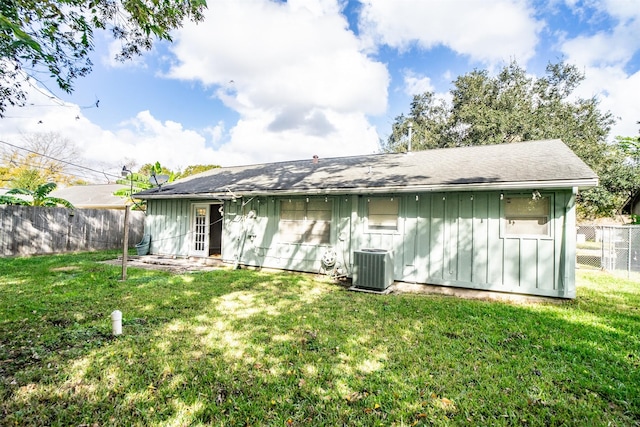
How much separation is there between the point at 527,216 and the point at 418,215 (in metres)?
2.10

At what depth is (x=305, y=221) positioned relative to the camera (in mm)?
8438

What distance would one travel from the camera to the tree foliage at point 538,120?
56.6ft

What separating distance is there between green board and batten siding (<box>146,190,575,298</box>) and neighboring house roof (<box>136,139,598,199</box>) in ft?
1.37

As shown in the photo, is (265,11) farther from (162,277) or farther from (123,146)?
(123,146)

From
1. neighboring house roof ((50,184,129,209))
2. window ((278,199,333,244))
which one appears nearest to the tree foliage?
window ((278,199,333,244))

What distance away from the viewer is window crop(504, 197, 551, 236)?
585 cm

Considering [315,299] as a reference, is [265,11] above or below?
above

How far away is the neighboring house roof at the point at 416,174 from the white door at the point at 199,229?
80 cm

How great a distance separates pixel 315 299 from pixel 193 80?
13277mm

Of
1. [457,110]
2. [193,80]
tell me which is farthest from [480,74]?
[193,80]

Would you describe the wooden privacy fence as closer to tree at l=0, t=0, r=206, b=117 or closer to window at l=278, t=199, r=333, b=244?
tree at l=0, t=0, r=206, b=117

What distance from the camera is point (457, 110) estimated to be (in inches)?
877

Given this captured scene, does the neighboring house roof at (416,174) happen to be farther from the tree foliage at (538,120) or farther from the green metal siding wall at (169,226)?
the tree foliage at (538,120)

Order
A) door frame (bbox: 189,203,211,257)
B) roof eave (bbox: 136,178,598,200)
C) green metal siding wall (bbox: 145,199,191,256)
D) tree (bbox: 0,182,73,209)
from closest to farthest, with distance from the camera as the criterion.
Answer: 1. roof eave (bbox: 136,178,598,200)
2. door frame (bbox: 189,203,211,257)
3. green metal siding wall (bbox: 145,199,191,256)
4. tree (bbox: 0,182,73,209)
